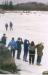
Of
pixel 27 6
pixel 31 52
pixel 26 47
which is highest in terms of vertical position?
pixel 27 6

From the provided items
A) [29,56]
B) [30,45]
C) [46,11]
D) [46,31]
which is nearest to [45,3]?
[46,11]

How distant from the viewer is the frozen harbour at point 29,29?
15.2 ft

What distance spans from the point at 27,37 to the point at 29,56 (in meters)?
0.54

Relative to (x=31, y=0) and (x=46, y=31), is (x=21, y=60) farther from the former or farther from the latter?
(x=31, y=0)

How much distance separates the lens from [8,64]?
460 centimetres

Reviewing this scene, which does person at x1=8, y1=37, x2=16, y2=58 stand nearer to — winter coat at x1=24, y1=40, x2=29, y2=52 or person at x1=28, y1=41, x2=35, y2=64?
winter coat at x1=24, y1=40, x2=29, y2=52

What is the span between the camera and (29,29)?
4.62m

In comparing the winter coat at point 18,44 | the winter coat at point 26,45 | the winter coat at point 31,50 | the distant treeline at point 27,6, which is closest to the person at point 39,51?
the winter coat at point 31,50

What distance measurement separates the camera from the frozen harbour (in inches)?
182

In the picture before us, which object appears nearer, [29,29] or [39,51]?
[29,29]

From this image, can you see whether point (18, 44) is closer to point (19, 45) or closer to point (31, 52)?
point (19, 45)

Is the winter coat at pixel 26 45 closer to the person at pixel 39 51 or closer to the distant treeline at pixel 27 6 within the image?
the person at pixel 39 51

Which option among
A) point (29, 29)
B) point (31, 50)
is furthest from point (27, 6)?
point (31, 50)

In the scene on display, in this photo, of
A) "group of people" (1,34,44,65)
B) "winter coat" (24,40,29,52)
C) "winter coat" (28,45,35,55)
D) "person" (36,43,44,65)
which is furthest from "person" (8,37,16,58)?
"person" (36,43,44,65)
